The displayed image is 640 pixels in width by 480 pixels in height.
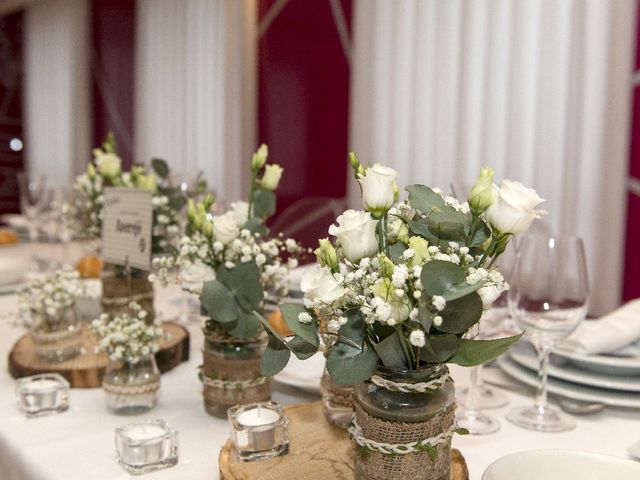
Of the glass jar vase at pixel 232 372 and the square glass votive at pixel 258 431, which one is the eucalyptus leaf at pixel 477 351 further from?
the glass jar vase at pixel 232 372

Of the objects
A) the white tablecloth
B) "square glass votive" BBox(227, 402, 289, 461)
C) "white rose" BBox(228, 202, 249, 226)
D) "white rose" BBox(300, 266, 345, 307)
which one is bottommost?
the white tablecloth

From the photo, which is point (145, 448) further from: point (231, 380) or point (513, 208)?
point (513, 208)

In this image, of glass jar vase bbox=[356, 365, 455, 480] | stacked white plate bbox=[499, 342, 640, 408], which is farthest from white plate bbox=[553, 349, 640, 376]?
glass jar vase bbox=[356, 365, 455, 480]

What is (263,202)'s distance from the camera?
105 cm

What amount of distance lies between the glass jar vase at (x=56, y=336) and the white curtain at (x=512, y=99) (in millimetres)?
1840

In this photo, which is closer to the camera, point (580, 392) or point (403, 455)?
point (403, 455)

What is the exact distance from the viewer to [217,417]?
97cm

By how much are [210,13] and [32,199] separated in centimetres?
255

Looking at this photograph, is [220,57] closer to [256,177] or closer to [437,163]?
[437,163]

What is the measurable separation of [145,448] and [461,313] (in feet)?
1.35

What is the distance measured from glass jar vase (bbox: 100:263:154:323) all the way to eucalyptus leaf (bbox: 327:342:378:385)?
0.76 metres

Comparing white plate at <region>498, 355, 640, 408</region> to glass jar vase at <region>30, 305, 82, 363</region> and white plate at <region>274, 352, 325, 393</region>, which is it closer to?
white plate at <region>274, 352, 325, 393</region>

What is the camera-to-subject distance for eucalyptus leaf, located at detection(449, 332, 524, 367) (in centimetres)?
64

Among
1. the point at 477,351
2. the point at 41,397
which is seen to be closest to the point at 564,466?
the point at 477,351
